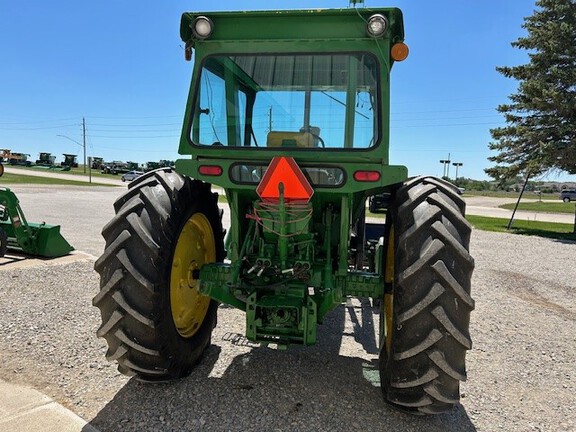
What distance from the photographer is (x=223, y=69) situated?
131 inches

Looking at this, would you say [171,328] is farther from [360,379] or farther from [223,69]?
[223,69]

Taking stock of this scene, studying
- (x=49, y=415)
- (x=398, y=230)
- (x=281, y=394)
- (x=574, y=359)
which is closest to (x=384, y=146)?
(x=398, y=230)

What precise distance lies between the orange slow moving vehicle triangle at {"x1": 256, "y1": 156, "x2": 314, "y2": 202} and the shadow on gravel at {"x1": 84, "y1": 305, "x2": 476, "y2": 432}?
58.0 inches

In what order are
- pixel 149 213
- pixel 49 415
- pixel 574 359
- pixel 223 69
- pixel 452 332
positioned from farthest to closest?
pixel 574 359 → pixel 223 69 → pixel 149 213 → pixel 49 415 → pixel 452 332

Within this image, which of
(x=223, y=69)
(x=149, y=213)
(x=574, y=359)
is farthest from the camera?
(x=574, y=359)

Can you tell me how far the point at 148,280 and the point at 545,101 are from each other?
17.9 meters

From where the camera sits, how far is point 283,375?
11.5ft

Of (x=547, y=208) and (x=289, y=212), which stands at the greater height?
(x=289, y=212)

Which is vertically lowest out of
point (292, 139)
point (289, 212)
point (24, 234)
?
point (24, 234)

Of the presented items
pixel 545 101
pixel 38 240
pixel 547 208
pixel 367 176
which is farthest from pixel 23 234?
pixel 547 208

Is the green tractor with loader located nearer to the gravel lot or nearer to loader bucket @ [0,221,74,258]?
loader bucket @ [0,221,74,258]

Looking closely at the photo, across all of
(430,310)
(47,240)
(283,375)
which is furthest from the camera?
(47,240)

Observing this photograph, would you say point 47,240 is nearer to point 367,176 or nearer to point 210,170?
point 210,170

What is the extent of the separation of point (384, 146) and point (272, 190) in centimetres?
84
